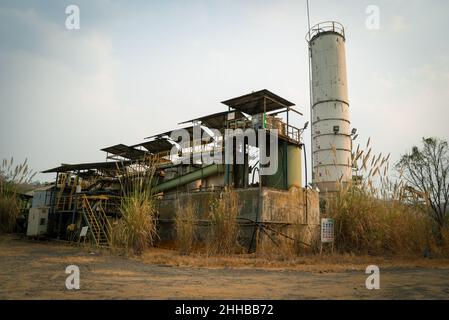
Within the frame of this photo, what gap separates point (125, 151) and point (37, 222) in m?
8.10

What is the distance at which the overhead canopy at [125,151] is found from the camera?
80.5ft

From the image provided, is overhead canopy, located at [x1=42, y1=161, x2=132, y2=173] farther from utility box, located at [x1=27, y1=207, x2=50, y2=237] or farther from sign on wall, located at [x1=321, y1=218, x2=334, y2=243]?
sign on wall, located at [x1=321, y1=218, x2=334, y2=243]

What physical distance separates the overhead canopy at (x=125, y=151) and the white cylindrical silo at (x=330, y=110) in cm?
1310

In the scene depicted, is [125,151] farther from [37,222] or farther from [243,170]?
[243,170]

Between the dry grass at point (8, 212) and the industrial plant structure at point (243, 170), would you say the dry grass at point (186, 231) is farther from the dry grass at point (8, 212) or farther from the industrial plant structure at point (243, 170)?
the dry grass at point (8, 212)

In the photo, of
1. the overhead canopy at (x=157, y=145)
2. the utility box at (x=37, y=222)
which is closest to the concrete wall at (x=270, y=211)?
the overhead canopy at (x=157, y=145)

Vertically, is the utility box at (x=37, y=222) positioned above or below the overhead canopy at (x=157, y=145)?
below

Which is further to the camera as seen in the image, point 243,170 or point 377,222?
point 243,170

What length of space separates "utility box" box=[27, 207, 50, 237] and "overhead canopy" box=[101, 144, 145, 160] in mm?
6562

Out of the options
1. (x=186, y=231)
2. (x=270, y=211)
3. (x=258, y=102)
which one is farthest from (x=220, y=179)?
(x=186, y=231)

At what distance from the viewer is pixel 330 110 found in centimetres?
2219
